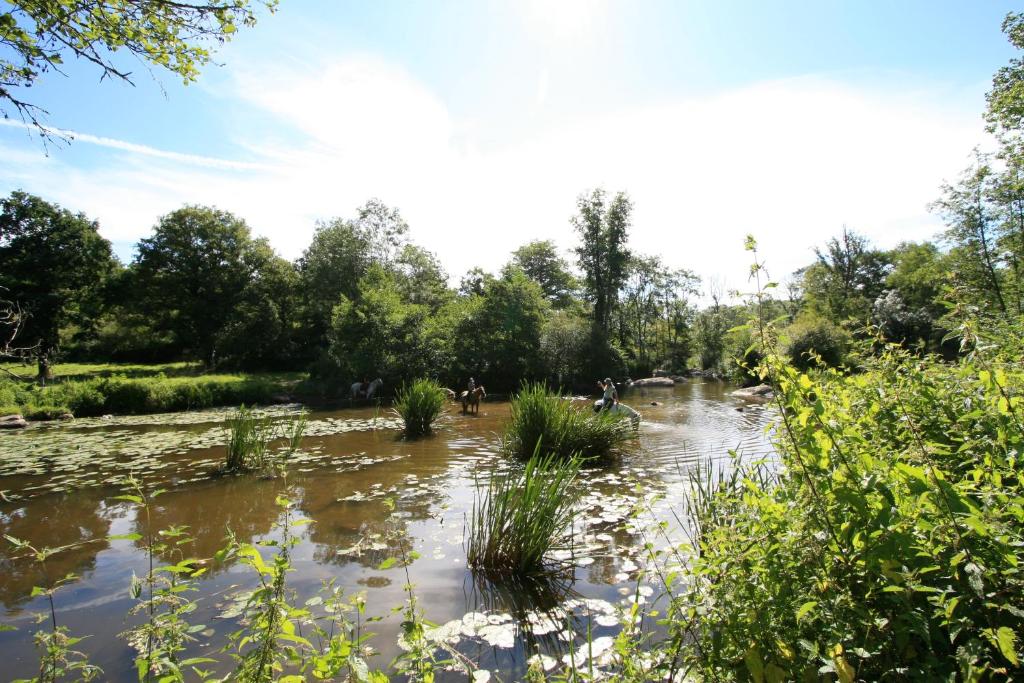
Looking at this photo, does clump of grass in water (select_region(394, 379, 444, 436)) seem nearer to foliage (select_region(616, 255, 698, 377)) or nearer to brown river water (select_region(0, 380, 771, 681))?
brown river water (select_region(0, 380, 771, 681))

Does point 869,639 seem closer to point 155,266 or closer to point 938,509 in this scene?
point 938,509

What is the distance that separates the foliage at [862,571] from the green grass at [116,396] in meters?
21.9

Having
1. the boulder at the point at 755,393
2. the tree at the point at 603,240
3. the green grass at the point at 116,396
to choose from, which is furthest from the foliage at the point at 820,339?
the green grass at the point at 116,396

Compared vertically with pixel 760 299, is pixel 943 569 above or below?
below

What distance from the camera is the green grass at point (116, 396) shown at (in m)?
17.3

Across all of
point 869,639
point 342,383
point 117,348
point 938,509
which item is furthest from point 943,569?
point 117,348

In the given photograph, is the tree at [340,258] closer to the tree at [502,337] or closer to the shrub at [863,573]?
the tree at [502,337]

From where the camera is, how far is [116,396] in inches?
743

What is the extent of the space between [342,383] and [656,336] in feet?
110

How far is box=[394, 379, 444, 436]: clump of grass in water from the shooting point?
41.5ft

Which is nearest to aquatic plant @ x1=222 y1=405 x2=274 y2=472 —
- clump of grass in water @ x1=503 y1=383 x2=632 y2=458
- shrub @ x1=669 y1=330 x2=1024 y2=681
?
clump of grass in water @ x1=503 y1=383 x2=632 y2=458

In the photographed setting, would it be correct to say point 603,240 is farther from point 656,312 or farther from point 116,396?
point 116,396

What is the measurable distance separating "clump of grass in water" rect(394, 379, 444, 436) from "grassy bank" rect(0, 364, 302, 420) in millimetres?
12438

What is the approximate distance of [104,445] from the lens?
39.4 feet
